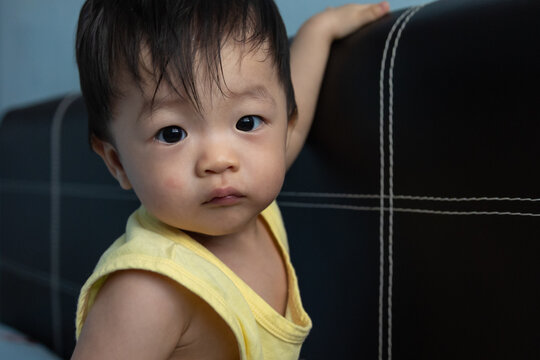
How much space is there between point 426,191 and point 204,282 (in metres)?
0.29

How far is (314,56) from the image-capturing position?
0.91 metres

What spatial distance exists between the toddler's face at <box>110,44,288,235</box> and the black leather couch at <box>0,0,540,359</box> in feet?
0.54

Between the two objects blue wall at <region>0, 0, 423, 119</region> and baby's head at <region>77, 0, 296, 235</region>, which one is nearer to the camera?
baby's head at <region>77, 0, 296, 235</region>

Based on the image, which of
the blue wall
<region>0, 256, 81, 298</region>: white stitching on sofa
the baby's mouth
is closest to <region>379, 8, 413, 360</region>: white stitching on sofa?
the baby's mouth

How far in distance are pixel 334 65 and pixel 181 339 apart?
0.46 m

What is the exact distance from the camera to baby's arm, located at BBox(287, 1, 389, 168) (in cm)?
90

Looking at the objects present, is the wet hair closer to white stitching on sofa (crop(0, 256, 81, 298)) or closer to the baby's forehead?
the baby's forehead

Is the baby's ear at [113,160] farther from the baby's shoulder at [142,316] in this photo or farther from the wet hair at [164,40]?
the baby's shoulder at [142,316]

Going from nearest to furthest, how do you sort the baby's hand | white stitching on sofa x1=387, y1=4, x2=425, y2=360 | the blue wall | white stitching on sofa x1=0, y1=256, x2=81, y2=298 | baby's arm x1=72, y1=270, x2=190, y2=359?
1. baby's arm x1=72, y1=270, x2=190, y2=359
2. white stitching on sofa x1=387, y1=4, x2=425, y2=360
3. the baby's hand
4. white stitching on sofa x1=0, y1=256, x2=81, y2=298
5. the blue wall

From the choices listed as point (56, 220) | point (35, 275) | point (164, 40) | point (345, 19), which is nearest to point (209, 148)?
point (164, 40)

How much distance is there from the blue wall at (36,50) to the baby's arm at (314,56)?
112 centimetres

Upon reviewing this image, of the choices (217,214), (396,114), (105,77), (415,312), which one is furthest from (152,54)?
(415,312)

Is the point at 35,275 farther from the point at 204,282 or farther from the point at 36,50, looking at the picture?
the point at 204,282

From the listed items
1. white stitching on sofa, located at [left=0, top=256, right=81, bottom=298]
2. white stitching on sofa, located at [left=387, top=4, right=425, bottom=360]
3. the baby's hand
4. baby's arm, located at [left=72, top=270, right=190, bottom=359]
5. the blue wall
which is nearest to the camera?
baby's arm, located at [left=72, top=270, right=190, bottom=359]
